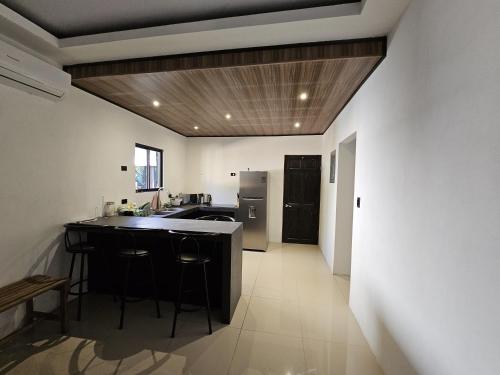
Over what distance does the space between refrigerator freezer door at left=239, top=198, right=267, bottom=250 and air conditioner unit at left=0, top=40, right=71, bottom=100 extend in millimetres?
3478

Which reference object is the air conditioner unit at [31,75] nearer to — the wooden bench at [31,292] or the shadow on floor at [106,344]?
the wooden bench at [31,292]

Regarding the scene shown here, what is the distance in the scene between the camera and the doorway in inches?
142

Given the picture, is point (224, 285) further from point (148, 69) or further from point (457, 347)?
point (148, 69)

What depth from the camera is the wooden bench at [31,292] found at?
189cm

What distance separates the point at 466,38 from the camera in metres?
1.04

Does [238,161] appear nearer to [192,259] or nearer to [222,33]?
[192,259]

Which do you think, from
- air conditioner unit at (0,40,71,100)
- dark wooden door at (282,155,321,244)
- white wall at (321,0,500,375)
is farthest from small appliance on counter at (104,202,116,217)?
dark wooden door at (282,155,321,244)

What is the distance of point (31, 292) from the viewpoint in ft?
6.61

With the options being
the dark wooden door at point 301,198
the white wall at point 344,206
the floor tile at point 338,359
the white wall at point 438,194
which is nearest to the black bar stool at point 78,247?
the floor tile at point 338,359

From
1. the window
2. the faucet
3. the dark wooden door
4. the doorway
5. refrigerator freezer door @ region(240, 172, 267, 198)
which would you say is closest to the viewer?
the doorway

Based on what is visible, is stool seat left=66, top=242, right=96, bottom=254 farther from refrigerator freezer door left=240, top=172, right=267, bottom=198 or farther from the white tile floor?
refrigerator freezer door left=240, top=172, right=267, bottom=198

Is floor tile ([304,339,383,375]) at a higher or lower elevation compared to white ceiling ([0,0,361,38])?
lower

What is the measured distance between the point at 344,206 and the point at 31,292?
3858 millimetres

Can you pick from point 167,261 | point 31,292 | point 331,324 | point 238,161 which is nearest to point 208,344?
point 167,261
